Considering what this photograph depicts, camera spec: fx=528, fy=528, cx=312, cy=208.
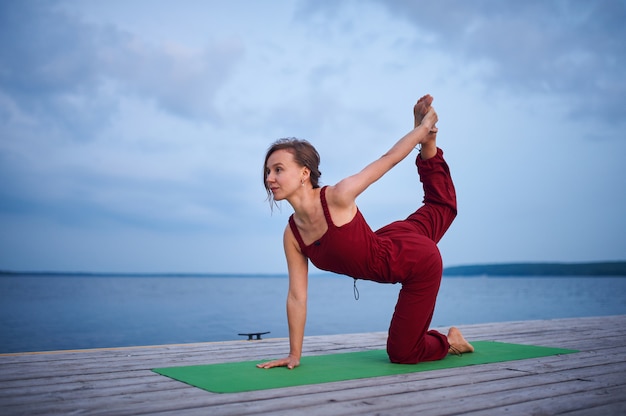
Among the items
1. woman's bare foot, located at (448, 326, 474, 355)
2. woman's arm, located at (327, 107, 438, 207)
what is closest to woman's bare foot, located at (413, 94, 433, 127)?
woman's arm, located at (327, 107, 438, 207)

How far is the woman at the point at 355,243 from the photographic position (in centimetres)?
271

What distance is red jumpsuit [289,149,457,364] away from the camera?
2748 mm

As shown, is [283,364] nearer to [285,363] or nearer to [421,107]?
[285,363]

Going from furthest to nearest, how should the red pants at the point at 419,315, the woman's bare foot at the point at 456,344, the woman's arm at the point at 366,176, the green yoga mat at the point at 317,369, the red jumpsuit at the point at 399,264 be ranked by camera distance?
the woman's bare foot at the point at 456,344 → the red pants at the point at 419,315 → the red jumpsuit at the point at 399,264 → the woman's arm at the point at 366,176 → the green yoga mat at the point at 317,369

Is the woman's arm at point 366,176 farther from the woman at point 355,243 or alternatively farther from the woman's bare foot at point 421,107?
the woman's bare foot at point 421,107

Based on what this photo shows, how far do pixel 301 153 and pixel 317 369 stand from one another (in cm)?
114

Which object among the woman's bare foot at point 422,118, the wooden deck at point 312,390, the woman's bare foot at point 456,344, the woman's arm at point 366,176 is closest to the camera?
the wooden deck at point 312,390

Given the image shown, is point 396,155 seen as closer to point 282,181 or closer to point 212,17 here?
point 282,181

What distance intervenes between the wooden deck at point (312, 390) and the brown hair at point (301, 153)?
1.08 metres

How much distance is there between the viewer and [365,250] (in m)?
2.78

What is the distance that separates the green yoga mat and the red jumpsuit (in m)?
0.11

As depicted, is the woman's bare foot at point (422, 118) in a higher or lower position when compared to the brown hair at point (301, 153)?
higher

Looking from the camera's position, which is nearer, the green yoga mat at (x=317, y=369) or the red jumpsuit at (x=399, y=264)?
the green yoga mat at (x=317, y=369)

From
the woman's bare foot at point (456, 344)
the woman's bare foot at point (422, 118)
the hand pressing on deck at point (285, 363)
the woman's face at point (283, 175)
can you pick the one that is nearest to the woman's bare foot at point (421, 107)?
the woman's bare foot at point (422, 118)
